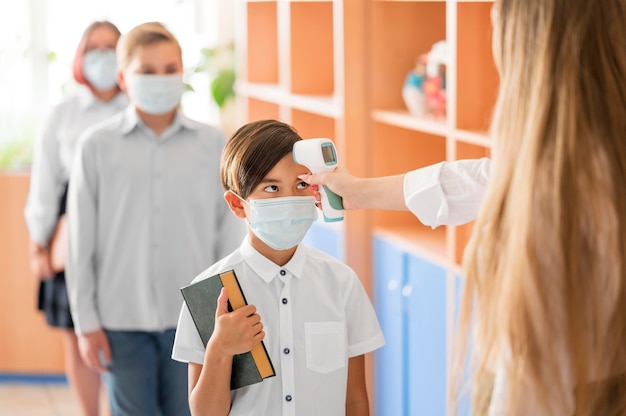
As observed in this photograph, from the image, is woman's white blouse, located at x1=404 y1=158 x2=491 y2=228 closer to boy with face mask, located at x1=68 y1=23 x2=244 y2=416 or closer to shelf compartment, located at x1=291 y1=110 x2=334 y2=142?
boy with face mask, located at x1=68 y1=23 x2=244 y2=416

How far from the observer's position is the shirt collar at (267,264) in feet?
6.34

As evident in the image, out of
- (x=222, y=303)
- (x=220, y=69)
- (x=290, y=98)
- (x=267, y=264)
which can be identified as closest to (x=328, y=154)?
(x=267, y=264)

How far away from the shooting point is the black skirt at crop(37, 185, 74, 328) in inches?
141

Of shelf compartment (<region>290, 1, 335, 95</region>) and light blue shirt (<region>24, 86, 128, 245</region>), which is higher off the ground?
shelf compartment (<region>290, 1, 335, 95</region>)

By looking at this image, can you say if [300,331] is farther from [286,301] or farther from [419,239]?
[419,239]

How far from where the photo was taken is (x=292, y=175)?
1.92 m

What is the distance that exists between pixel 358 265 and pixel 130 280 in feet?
3.60

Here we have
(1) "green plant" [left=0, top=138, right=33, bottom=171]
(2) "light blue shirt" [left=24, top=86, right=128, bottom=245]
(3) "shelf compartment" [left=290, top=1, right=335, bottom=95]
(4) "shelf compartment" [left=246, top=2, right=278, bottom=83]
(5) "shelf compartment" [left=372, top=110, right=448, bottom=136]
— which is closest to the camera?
(5) "shelf compartment" [left=372, top=110, right=448, bottom=136]

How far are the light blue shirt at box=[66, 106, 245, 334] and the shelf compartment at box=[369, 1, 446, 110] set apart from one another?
0.92 meters

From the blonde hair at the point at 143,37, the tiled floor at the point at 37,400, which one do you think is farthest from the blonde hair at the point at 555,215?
the tiled floor at the point at 37,400

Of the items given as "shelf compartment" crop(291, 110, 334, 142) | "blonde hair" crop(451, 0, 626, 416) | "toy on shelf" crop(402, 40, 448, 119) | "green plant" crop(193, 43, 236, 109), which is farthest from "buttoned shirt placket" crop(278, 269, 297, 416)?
"green plant" crop(193, 43, 236, 109)

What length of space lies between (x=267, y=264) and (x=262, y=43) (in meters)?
3.02

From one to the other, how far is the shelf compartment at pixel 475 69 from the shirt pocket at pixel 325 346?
3.86 feet

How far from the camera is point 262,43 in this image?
4.82 metres
